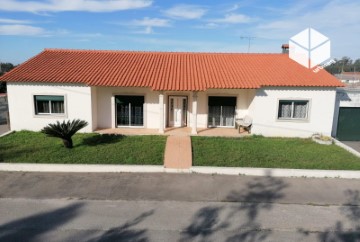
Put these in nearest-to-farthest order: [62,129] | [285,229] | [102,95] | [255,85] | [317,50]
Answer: [285,229]
[62,129]
[255,85]
[102,95]
[317,50]

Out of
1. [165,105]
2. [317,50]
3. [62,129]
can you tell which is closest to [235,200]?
[62,129]

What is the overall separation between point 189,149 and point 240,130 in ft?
14.9

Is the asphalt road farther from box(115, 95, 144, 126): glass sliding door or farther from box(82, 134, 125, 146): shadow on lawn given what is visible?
box(115, 95, 144, 126): glass sliding door

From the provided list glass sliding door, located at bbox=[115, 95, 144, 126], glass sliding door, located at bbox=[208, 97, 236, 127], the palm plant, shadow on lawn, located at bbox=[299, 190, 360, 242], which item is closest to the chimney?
glass sliding door, located at bbox=[208, 97, 236, 127]

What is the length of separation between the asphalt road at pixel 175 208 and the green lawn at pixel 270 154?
1041 mm

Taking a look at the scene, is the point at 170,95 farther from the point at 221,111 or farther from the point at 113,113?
the point at 113,113

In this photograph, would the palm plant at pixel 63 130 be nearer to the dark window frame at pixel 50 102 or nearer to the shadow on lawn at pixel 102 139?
the shadow on lawn at pixel 102 139

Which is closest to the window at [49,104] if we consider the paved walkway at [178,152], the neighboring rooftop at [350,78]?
the paved walkway at [178,152]

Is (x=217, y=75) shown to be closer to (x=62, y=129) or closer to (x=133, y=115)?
(x=133, y=115)

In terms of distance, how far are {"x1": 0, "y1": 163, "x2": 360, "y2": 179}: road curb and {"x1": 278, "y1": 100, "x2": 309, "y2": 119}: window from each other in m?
5.35

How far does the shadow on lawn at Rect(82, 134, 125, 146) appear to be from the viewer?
13.0 meters

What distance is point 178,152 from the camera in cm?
1195

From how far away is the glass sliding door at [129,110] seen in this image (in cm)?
1564

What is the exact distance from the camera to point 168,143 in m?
13.1
